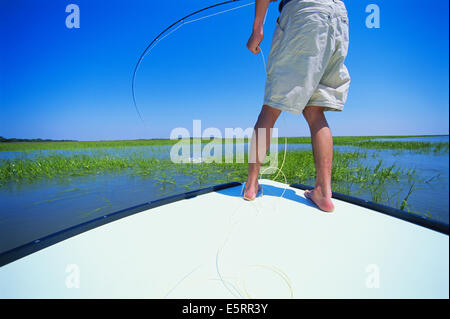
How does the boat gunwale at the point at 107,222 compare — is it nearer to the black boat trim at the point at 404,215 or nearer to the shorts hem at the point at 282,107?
the black boat trim at the point at 404,215

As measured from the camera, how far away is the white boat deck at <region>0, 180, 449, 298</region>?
0.55 m

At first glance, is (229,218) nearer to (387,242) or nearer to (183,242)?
(183,242)

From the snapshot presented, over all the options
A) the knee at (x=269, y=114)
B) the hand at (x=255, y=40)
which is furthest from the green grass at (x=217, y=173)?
the hand at (x=255, y=40)

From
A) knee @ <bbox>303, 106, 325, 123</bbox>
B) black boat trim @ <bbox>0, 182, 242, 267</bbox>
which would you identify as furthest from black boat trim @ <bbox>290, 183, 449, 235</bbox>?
black boat trim @ <bbox>0, 182, 242, 267</bbox>

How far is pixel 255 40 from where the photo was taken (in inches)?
55.1

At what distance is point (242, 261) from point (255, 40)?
1.52 m

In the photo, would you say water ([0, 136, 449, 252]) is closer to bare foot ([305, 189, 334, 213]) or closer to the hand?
bare foot ([305, 189, 334, 213])

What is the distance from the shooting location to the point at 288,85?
1195 millimetres

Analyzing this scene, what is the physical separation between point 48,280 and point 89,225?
1.12 feet

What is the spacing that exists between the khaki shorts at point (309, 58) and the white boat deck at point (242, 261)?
0.79m

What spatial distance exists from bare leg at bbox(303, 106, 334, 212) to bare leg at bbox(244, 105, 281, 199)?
0.27m

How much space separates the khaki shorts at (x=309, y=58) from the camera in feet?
3.70
